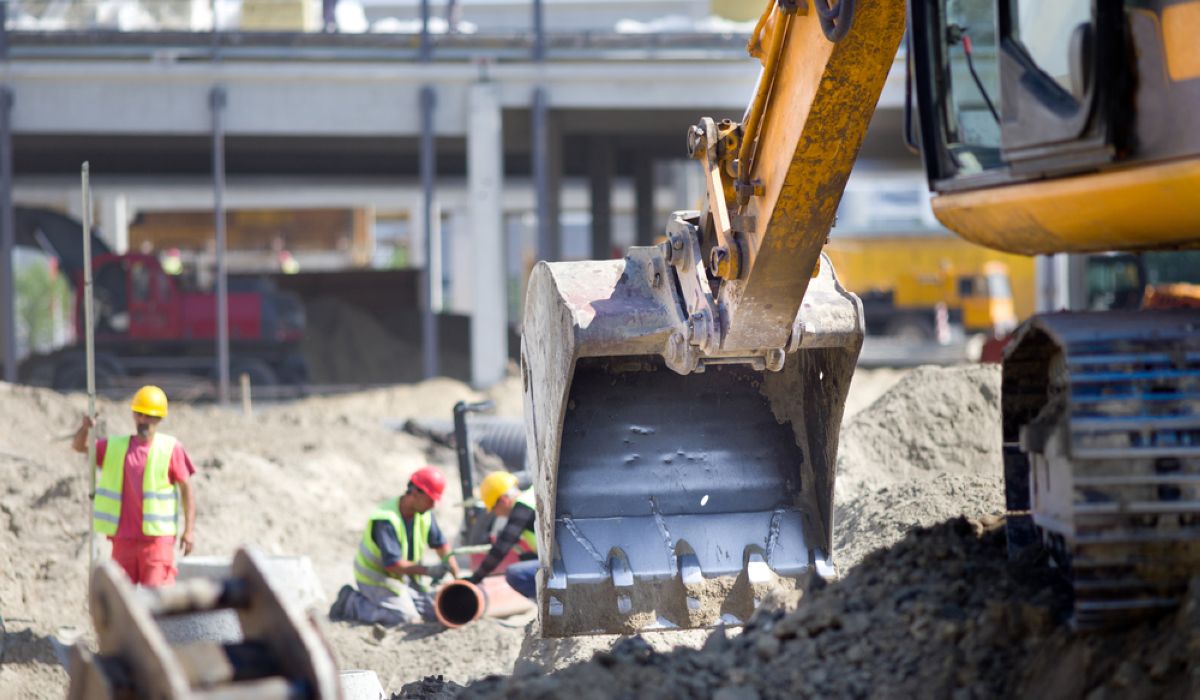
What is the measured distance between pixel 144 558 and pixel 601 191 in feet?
51.5

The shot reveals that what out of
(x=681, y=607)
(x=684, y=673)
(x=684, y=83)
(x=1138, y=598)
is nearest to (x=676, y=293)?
(x=681, y=607)

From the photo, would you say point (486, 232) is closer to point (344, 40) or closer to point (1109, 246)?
point (344, 40)

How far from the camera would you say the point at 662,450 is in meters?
5.68

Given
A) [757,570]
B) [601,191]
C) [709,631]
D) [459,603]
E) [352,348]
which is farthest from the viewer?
[352,348]

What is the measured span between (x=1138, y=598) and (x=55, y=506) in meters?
8.32

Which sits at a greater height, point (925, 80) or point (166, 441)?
point (925, 80)

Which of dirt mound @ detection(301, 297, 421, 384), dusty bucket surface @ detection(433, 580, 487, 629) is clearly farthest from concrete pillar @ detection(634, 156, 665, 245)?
dusty bucket surface @ detection(433, 580, 487, 629)

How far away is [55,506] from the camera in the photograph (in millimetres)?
9875

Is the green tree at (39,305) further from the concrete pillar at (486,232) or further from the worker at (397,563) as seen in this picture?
the worker at (397,563)

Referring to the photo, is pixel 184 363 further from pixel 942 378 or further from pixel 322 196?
pixel 942 378

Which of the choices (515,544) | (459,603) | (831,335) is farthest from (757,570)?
(459,603)

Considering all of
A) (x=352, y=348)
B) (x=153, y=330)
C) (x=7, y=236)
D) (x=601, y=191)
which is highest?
(x=601, y=191)

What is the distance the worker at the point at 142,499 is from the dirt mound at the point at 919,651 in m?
4.09

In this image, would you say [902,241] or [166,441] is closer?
[166,441]
